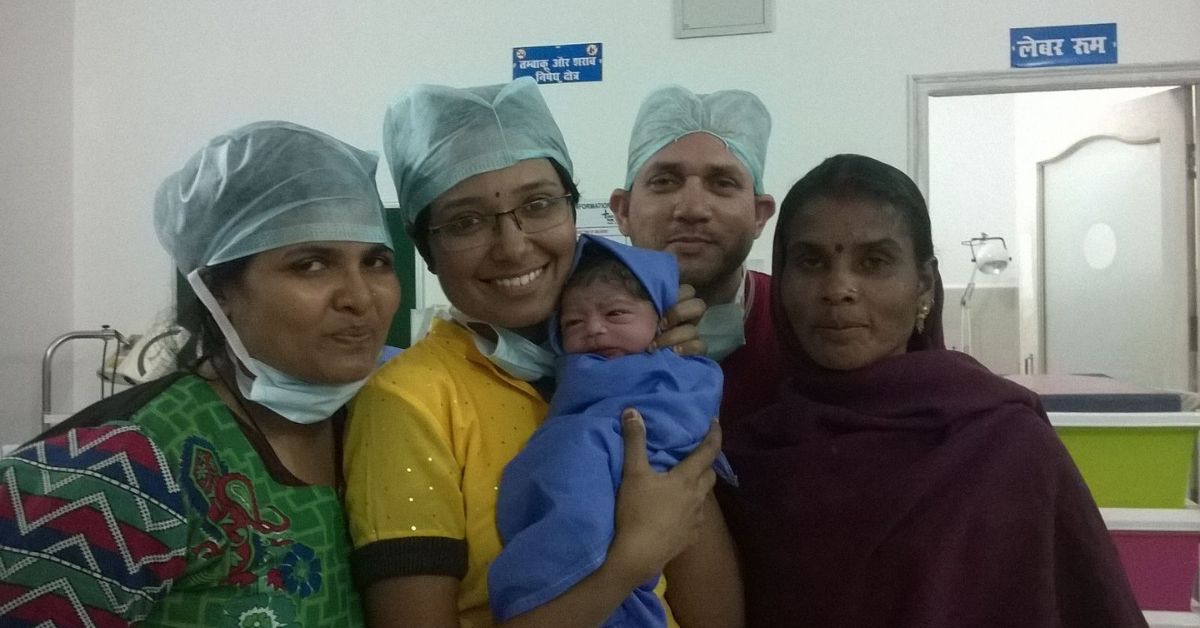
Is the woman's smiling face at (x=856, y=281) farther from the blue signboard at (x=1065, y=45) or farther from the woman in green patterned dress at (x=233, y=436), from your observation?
the blue signboard at (x=1065, y=45)

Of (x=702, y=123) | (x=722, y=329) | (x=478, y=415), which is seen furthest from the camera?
(x=702, y=123)

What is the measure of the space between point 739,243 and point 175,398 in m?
1.08

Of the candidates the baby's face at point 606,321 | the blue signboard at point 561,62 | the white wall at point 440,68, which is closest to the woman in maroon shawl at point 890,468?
the baby's face at point 606,321

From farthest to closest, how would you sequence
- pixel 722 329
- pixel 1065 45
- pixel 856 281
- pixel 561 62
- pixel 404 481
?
pixel 561 62, pixel 1065 45, pixel 722 329, pixel 856 281, pixel 404 481

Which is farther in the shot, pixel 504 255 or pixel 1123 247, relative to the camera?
pixel 1123 247

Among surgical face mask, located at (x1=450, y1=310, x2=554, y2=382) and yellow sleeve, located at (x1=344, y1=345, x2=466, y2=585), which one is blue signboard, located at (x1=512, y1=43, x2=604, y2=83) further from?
yellow sleeve, located at (x1=344, y1=345, x2=466, y2=585)

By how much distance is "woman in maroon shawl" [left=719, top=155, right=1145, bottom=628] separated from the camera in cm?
108

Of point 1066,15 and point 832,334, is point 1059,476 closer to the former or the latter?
point 832,334

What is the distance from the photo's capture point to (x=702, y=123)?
165 centimetres

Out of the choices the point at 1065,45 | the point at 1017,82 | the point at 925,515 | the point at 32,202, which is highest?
the point at 1065,45

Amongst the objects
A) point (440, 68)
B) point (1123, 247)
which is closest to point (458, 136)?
point (440, 68)

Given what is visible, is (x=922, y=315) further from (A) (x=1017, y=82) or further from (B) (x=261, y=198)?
(A) (x=1017, y=82)

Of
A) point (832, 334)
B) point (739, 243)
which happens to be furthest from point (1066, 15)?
point (832, 334)

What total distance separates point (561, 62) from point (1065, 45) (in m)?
2.12
